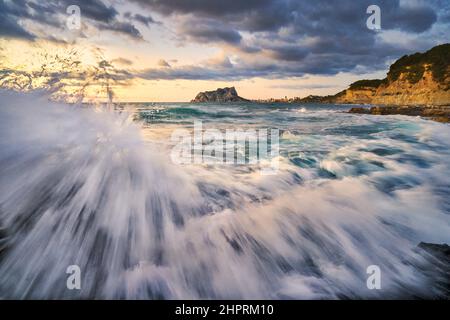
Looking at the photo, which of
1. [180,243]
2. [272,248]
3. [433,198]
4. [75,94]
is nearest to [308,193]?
[272,248]

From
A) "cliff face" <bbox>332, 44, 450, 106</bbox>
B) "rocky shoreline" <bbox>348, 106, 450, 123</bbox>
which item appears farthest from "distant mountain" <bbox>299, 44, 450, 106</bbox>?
"rocky shoreline" <bbox>348, 106, 450, 123</bbox>

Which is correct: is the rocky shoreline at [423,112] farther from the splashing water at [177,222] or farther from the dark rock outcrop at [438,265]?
the dark rock outcrop at [438,265]

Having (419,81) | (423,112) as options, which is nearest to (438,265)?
(423,112)

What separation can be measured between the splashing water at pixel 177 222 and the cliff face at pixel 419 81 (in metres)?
81.1

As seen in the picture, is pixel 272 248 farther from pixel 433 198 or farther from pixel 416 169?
pixel 416 169

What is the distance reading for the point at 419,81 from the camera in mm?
81000

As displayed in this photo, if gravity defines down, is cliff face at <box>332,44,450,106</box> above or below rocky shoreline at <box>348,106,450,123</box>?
above

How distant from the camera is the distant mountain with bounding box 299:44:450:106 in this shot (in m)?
74.1

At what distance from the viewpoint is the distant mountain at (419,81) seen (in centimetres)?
7412

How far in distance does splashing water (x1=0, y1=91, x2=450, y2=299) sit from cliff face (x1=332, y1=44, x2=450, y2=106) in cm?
8109

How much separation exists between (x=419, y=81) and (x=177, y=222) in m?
99.5

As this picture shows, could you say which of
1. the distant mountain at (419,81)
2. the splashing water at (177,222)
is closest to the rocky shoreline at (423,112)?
the splashing water at (177,222)

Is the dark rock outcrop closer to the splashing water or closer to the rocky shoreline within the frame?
the splashing water

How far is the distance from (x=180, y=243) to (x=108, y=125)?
10.5 feet
